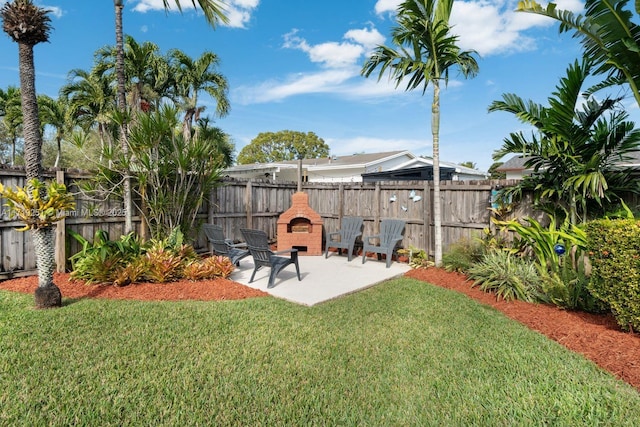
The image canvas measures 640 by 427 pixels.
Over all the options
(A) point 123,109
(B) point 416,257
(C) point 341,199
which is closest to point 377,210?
(C) point 341,199

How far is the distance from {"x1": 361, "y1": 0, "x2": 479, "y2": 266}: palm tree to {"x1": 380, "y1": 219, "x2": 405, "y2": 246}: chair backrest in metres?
0.97

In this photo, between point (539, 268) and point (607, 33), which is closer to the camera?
point (607, 33)

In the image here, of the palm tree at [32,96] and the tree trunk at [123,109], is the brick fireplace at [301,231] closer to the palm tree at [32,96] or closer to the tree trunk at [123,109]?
the tree trunk at [123,109]

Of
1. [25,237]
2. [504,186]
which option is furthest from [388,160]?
[25,237]

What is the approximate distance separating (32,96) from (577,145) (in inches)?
307

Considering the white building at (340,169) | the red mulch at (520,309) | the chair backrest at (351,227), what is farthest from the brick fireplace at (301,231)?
the white building at (340,169)

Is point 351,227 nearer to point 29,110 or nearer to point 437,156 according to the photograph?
point 437,156

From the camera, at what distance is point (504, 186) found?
6449mm

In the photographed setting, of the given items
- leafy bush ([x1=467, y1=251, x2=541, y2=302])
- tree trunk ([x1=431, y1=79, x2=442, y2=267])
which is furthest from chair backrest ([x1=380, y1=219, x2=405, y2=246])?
leafy bush ([x1=467, y1=251, x2=541, y2=302])

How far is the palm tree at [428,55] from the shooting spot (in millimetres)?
6246

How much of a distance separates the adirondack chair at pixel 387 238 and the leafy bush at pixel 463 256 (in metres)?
1.15

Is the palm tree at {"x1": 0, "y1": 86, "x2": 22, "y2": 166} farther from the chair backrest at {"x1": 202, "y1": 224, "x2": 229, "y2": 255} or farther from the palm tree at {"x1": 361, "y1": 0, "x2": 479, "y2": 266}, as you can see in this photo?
the palm tree at {"x1": 361, "y1": 0, "x2": 479, "y2": 266}

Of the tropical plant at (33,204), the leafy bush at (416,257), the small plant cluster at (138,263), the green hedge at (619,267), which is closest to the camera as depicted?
the green hedge at (619,267)

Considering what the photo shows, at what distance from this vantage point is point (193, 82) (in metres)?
18.8
